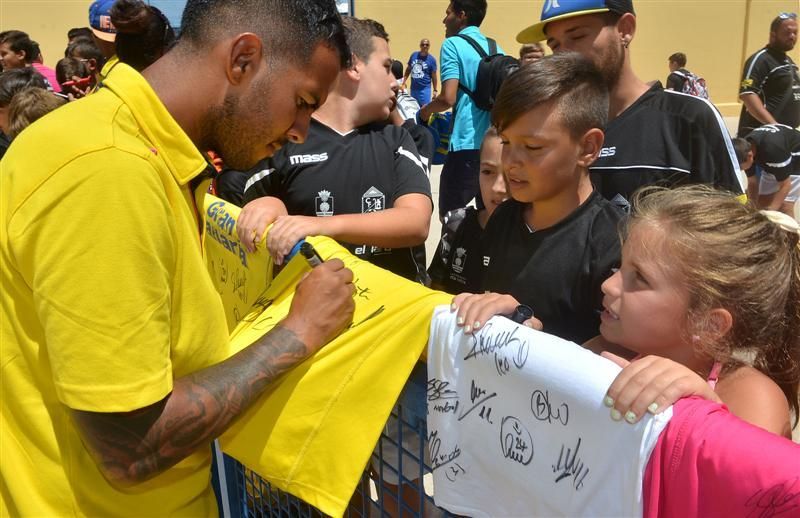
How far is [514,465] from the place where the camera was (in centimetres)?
125

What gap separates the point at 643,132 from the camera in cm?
271

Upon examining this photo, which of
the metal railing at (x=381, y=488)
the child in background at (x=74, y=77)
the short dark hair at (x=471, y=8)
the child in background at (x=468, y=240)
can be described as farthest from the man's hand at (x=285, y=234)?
the child in background at (x=74, y=77)

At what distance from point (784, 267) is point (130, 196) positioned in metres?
1.30

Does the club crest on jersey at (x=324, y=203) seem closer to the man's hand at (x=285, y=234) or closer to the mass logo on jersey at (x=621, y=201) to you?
the man's hand at (x=285, y=234)

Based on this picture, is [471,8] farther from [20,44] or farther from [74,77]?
[20,44]

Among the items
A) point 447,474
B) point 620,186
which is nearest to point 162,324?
point 447,474

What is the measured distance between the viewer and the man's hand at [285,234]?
195 cm

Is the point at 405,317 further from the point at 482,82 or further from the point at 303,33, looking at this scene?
the point at 482,82

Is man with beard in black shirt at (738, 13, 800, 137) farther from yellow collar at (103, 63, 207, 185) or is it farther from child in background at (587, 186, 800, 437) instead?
yellow collar at (103, 63, 207, 185)

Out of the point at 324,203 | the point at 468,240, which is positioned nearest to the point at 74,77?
the point at 324,203

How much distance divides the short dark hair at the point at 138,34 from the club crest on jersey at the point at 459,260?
1200 millimetres

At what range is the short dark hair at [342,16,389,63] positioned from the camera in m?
2.97

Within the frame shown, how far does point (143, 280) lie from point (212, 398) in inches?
12.0

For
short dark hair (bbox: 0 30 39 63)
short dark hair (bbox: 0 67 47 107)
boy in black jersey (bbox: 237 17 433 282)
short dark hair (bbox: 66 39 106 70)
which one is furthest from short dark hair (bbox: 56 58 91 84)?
boy in black jersey (bbox: 237 17 433 282)
